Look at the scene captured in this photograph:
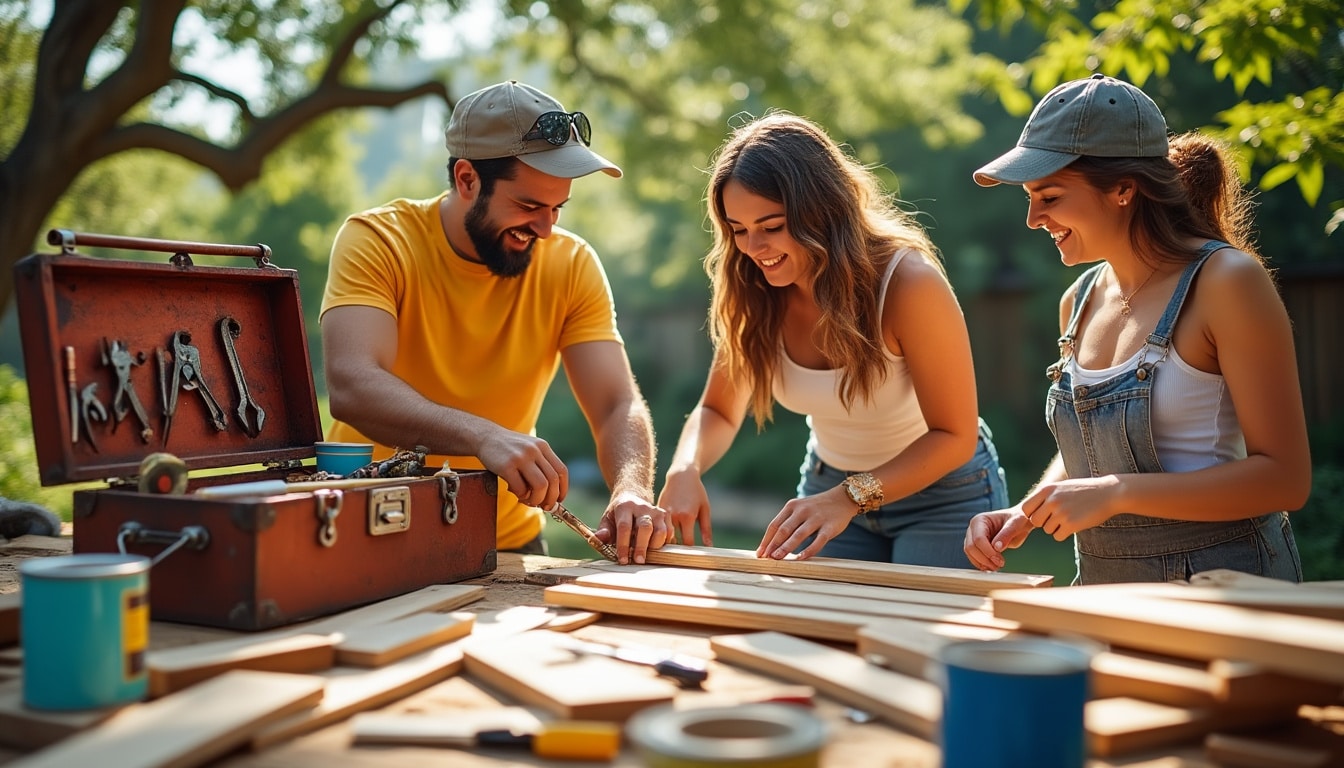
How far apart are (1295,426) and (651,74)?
9.03m

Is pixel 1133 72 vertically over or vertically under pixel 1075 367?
over

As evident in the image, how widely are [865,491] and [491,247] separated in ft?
4.47

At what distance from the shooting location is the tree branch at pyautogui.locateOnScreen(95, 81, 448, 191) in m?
7.58

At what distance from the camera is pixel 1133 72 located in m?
4.32

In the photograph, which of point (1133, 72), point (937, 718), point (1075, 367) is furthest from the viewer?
point (1133, 72)

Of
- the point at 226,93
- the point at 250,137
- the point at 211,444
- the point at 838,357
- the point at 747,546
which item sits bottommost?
the point at 747,546

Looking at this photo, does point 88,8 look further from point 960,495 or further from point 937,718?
point 937,718

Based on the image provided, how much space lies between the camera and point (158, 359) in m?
2.50

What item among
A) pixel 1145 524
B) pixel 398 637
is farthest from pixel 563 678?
pixel 1145 524

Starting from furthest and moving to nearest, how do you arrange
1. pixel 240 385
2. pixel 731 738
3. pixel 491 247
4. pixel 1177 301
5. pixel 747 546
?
1. pixel 747 546
2. pixel 491 247
3. pixel 240 385
4. pixel 1177 301
5. pixel 731 738

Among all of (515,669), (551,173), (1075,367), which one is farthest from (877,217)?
(515,669)

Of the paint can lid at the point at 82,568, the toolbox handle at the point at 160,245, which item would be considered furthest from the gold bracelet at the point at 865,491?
the paint can lid at the point at 82,568

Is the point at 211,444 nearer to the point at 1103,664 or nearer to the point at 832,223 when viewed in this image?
the point at 832,223

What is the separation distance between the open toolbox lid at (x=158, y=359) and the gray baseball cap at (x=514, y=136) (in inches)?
28.5
